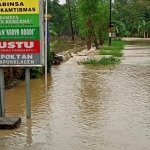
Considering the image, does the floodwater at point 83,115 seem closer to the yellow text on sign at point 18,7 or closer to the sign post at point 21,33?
the sign post at point 21,33

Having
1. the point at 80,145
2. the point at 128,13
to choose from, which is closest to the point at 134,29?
the point at 128,13

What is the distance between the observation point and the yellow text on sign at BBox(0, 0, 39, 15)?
7.18 meters

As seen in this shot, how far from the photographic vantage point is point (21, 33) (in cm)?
727

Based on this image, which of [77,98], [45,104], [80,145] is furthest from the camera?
[77,98]

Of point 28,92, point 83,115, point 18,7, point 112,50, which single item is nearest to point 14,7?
point 18,7

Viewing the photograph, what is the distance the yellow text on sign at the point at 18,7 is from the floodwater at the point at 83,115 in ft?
6.85

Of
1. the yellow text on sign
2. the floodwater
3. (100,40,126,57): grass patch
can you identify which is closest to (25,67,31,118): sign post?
the floodwater

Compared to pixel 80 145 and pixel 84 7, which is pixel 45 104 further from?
pixel 84 7

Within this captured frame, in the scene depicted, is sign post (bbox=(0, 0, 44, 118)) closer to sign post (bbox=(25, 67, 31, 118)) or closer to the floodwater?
sign post (bbox=(25, 67, 31, 118))

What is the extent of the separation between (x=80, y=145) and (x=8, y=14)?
2.65 m

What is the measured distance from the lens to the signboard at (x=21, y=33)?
7.20 m

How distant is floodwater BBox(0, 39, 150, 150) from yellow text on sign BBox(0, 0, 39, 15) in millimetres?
2089

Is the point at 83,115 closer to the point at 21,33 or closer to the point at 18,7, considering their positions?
the point at 21,33

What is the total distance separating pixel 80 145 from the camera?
6297 millimetres
